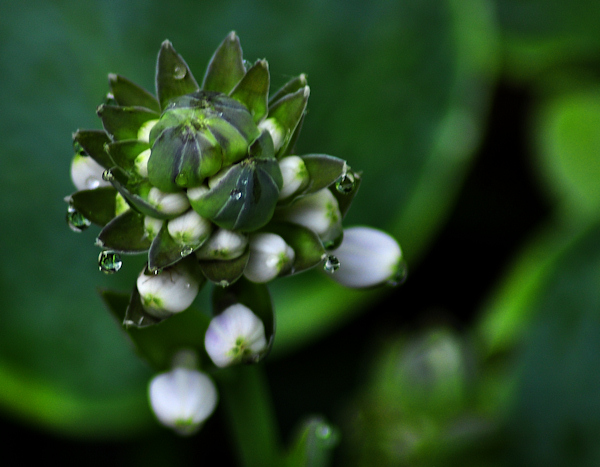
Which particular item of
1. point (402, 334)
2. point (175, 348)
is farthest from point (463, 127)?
point (175, 348)

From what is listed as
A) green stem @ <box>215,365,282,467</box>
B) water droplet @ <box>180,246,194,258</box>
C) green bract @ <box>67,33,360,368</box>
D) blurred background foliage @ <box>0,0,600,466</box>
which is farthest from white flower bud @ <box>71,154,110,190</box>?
blurred background foliage @ <box>0,0,600,466</box>

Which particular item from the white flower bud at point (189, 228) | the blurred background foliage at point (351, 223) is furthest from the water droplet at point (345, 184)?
the blurred background foliage at point (351, 223)

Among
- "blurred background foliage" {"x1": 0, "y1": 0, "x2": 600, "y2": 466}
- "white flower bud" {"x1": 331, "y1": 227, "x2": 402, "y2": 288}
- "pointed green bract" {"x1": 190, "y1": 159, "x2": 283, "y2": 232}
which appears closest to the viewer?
"pointed green bract" {"x1": 190, "y1": 159, "x2": 283, "y2": 232}

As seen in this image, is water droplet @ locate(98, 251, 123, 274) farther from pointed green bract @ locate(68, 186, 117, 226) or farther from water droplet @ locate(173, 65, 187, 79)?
water droplet @ locate(173, 65, 187, 79)

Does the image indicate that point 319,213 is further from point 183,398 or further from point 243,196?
point 183,398

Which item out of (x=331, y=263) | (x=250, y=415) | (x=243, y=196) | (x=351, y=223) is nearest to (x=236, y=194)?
(x=243, y=196)
